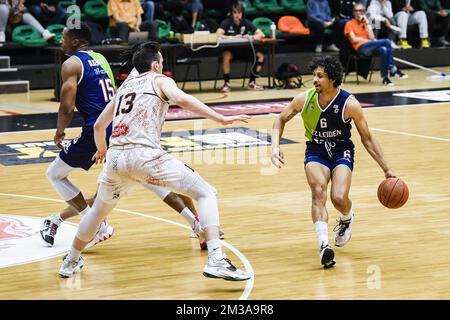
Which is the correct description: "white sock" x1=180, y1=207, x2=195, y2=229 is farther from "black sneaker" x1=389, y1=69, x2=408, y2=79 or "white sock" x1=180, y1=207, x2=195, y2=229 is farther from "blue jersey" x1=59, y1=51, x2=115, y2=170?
"black sneaker" x1=389, y1=69, x2=408, y2=79

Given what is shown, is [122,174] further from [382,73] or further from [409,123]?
[382,73]

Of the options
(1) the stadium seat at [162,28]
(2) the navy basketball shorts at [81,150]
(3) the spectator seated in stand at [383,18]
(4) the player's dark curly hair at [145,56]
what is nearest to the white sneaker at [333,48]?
(3) the spectator seated in stand at [383,18]

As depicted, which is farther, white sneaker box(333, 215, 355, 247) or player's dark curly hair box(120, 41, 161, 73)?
white sneaker box(333, 215, 355, 247)

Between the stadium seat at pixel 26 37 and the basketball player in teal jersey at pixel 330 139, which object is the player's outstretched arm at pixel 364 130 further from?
the stadium seat at pixel 26 37

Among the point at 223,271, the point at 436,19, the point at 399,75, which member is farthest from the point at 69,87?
the point at 436,19

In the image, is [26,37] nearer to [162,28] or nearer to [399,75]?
[162,28]

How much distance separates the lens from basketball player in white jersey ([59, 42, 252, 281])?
7.26 m

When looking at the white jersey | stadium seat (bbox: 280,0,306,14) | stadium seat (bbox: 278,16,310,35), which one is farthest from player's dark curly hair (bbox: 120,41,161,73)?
stadium seat (bbox: 280,0,306,14)

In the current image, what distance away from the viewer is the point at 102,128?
7.71 meters

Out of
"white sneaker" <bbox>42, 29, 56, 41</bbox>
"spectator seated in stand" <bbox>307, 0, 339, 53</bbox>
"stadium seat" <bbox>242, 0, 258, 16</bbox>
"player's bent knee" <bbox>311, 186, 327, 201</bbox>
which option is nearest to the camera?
"player's bent knee" <bbox>311, 186, 327, 201</bbox>

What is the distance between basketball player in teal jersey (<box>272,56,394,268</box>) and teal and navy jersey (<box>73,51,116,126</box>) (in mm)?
1599

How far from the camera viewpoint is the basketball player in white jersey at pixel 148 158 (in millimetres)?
7262

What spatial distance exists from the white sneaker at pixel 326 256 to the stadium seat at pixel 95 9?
1512 cm

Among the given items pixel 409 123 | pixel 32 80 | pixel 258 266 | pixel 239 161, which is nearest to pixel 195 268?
pixel 258 266
